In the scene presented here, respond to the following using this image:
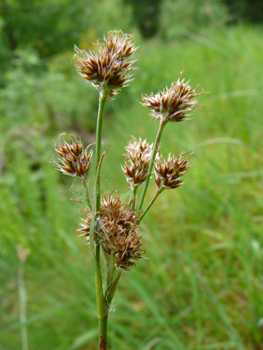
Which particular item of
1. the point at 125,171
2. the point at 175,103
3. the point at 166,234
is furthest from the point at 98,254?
the point at 166,234

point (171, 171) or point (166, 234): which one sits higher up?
point (166, 234)

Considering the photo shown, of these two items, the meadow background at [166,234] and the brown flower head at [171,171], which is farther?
the meadow background at [166,234]

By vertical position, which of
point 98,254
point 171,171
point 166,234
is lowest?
point 98,254

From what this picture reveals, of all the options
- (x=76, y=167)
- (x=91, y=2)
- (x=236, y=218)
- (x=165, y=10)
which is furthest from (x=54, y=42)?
(x=165, y=10)

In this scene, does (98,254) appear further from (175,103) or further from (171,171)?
(175,103)

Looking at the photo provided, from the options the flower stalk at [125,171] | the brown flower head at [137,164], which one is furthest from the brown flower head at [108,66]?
the brown flower head at [137,164]

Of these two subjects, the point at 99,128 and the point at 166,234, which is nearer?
the point at 99,128

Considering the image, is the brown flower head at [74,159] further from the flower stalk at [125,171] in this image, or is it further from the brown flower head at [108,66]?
the brown flower head at [108,66]

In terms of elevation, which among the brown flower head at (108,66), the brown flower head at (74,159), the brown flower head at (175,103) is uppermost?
the brown flower head at (108,66)

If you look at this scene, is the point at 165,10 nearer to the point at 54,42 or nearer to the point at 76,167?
the point at 54,42
